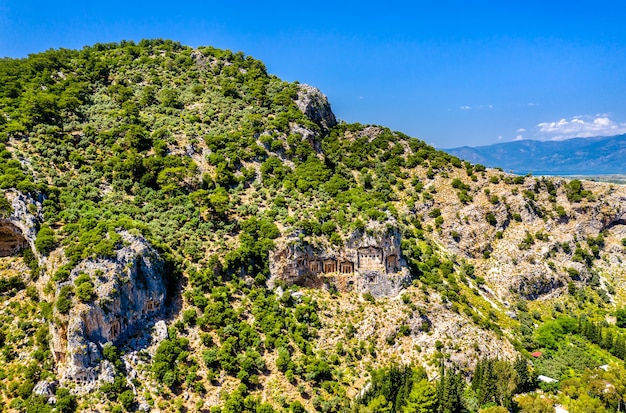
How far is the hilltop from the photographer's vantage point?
163 ft

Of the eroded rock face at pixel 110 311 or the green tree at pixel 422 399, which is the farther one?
the green tree at pixel 422 399

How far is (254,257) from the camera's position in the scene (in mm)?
64938

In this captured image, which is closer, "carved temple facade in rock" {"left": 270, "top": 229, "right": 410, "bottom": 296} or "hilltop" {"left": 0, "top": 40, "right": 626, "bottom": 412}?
"hilltop" {"left": 0, "top": 40, "right": 626, "bottom": 412}

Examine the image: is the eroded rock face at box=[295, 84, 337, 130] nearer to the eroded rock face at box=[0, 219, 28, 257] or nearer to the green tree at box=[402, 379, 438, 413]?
the eroded rock face at box=[0, 219, 28, 257]

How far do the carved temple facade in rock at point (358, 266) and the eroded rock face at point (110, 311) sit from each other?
21657 mm

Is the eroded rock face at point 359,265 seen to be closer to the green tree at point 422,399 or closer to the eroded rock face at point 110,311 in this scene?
the green tree at point 422,399

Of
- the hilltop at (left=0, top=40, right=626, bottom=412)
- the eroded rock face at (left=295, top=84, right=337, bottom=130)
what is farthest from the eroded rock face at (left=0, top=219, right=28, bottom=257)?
the eroded rock face at (left=295, top=84, right=337, bottom=130)

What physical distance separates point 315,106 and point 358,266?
5340 cm

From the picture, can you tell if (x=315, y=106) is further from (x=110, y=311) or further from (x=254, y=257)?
(x=110, y=311)

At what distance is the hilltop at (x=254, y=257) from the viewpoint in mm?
49750

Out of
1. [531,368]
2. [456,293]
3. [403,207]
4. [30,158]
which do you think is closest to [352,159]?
[403,207]

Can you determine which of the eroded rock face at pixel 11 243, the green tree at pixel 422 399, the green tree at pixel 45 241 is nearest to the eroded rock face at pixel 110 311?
the green tree at pixel 45 241

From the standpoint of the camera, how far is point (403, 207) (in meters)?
95.2

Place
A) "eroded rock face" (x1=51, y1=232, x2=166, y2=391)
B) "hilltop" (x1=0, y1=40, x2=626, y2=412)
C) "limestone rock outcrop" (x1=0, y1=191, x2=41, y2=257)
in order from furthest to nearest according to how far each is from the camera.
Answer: "limestone rock outcrop" (x1=0, y1=191, x2=41, y2=257) → "hilltop" (x1=0, y1=40, x2=626, y2=412) → "eroded rock face" (x1=51, y1=232, x2=166, y2=391)
